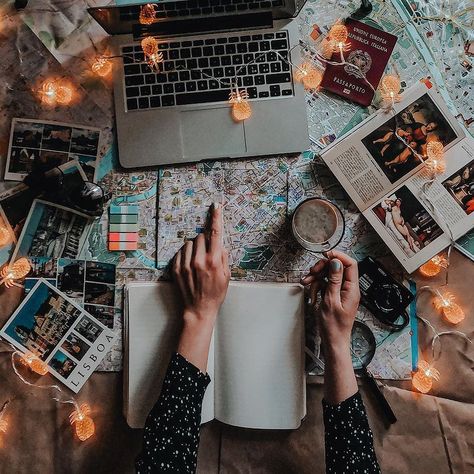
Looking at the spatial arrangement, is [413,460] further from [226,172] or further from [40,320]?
[40,320]

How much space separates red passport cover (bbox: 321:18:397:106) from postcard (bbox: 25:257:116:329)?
0.55m

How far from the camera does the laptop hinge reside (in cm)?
103

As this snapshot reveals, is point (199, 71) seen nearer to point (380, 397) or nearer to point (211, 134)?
point (211, 134)

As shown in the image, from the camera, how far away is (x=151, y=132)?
105cm

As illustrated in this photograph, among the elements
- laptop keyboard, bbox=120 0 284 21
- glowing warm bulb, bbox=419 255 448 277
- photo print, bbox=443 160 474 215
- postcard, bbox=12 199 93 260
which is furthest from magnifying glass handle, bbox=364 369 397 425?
laptop keyboard, bbox=120 0 284 21

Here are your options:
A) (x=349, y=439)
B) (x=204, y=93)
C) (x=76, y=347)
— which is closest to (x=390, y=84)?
(x=204, y=93)

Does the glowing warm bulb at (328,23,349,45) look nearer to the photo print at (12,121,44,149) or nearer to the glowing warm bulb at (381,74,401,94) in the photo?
the glowing warm bulb at (381,74,401,94)

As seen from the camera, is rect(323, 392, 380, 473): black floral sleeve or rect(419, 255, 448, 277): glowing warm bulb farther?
rect(419, 255, 448, 277): glowing warm bulb

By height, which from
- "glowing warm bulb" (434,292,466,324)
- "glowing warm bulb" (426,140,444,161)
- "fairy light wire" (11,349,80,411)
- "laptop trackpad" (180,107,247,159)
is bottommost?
"fairy light wire" (11,349,80,411)

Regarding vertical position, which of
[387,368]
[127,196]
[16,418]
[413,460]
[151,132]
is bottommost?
[16,418]

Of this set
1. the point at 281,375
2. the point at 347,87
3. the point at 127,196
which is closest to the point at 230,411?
the point at 281,375

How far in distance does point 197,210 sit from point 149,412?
0.38 m

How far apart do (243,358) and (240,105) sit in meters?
0.47

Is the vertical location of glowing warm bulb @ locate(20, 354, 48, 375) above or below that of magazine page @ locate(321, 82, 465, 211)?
below
